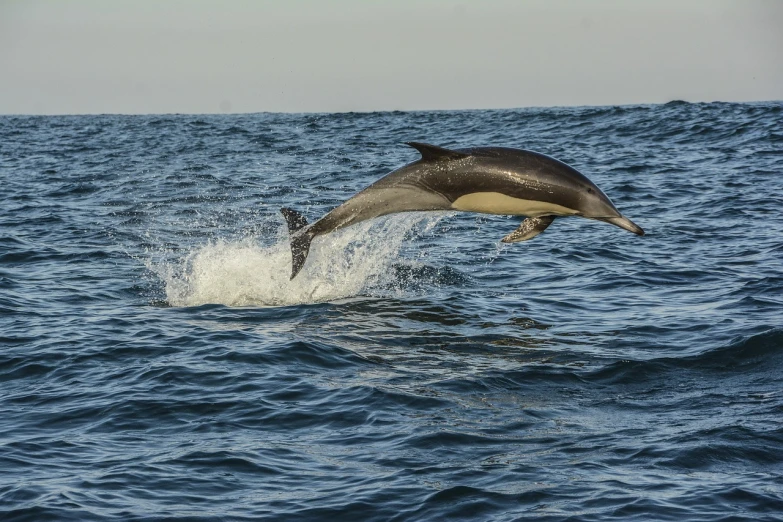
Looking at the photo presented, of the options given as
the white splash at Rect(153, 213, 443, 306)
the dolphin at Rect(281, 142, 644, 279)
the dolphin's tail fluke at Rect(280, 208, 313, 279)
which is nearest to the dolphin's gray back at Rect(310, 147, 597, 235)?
the dolphin at Rect(281, 142, 644, 279)

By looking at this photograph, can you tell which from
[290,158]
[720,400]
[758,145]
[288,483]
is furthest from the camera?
[290,158]

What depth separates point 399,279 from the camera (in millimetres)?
15500

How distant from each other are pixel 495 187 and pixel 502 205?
299mm

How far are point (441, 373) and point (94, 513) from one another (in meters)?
4.29

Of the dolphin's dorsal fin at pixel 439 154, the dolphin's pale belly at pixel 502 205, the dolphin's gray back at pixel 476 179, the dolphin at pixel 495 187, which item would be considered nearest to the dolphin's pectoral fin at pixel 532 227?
the dolphin at pixel 495 187

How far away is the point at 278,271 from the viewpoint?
49.9 ft

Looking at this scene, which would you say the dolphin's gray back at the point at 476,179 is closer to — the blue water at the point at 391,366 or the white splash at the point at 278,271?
the white splash at the point at 278,271

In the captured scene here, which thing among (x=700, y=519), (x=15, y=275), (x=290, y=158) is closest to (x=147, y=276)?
(x=15, y=275)

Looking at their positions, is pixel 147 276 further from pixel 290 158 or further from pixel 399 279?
pixel 290 158

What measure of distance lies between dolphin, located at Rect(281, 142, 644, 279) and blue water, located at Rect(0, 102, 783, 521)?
5.28ft

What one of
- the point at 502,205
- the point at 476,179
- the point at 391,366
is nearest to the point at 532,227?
the point at 502,205

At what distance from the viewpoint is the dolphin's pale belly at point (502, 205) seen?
11406 millimetres

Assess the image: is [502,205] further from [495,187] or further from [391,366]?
[391,366]

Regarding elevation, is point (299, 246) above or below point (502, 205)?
below
